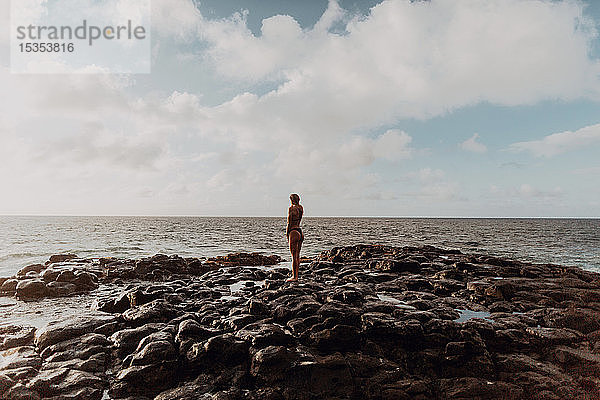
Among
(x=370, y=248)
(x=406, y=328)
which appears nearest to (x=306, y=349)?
(x=406, y=328)

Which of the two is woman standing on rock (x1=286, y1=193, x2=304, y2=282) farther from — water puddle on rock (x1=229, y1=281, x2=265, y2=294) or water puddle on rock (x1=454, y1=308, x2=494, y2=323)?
water puddle on rock (x1=454, y1=308, x2=494, y2=323)

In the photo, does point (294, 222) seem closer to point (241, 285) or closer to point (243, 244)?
point (241, 285)

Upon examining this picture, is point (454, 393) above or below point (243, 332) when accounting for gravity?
below

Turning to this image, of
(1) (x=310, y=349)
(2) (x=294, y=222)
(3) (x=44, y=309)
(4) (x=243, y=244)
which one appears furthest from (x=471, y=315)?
(4) (x=243, y=244)

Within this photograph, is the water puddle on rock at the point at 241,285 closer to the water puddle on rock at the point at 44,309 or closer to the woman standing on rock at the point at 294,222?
the woman standing on rock at the point at 294,222

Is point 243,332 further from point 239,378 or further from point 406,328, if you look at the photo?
point 406,328

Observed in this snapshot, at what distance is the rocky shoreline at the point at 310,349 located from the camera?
6910mm

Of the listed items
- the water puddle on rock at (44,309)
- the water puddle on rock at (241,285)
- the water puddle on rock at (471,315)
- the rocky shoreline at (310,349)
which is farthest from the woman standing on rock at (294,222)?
the water puddle on rock at (44,309)

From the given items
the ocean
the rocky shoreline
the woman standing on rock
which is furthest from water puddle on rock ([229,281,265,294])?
the ocean

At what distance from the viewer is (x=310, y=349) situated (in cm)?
837

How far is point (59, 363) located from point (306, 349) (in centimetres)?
621

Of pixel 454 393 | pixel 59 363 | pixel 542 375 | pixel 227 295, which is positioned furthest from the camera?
pixel 227 295

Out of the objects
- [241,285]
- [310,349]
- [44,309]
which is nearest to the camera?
[310,349]

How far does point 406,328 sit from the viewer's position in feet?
29.6
